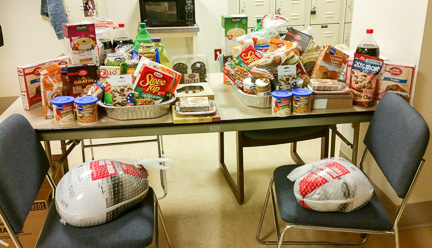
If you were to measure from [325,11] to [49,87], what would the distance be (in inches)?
128

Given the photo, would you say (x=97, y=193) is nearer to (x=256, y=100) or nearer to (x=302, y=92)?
(x=256, y=100)

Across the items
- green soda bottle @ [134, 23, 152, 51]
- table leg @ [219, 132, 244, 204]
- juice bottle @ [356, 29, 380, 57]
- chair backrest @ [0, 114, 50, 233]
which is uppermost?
green soda bottle @ [134, 23, 152, 51]

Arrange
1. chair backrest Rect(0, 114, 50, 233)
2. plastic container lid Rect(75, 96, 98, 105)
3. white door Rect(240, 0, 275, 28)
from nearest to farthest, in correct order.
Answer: chair backrest Rect(0, 114, 50, 233), plastic container lid Rect(75, 96, 98, 105), white door Rect(240, 0, 275, 28)

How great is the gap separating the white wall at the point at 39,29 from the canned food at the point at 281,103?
233 cm

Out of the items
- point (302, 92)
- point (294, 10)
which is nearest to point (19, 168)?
point (302, 92)

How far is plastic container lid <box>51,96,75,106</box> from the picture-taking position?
1670 millimetres

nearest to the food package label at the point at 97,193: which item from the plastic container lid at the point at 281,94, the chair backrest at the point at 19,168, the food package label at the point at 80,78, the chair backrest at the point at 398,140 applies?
the chair backrest at the point at 19,168

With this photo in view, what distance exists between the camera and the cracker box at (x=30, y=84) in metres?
1.81

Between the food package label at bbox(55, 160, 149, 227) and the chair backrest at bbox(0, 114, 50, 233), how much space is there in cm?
11

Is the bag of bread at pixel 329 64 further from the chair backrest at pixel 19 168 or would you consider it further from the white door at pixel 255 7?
the white door at pixel 255 7

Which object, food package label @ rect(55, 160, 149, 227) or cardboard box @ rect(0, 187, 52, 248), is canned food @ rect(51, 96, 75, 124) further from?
cardboard box @ rect(0, 187, 52, 248)

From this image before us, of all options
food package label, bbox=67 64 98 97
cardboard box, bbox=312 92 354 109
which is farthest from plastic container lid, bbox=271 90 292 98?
food package label, bbox=67 64 98 97

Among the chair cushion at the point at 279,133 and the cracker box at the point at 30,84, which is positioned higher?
the cracker box at the point at 30,84

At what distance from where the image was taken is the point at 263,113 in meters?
1.78
